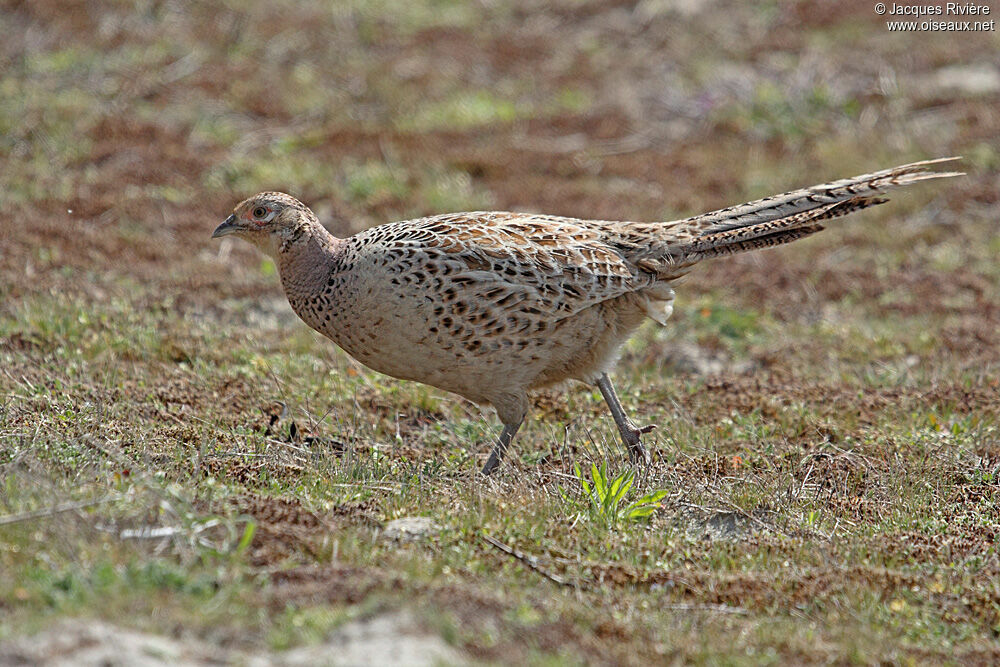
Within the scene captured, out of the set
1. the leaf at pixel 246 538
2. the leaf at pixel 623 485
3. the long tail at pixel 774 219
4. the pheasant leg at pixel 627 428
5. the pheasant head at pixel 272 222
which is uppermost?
the pheasant head at pixel 272 222

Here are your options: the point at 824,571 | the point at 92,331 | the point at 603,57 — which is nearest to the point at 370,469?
the point at 824,571

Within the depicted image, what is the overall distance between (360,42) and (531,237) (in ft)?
31.6

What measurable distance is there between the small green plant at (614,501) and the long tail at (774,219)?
168 cm

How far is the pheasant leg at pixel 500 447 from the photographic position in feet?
20.2

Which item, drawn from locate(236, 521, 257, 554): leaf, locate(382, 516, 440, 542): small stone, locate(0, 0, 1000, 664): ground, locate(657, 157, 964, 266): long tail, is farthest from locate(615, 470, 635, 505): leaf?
locate(236, 521, 257, 554): leaf

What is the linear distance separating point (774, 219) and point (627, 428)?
58.5 inches

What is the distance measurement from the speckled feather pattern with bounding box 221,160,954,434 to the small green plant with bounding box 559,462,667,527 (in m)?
1.05

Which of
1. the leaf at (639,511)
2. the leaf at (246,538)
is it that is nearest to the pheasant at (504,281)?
the leaf at (639,511)

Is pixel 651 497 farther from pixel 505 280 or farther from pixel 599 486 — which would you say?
pixel 505 280

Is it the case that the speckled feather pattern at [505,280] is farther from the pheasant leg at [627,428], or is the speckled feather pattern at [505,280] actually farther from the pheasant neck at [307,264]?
the pheasant leg at [627,428]

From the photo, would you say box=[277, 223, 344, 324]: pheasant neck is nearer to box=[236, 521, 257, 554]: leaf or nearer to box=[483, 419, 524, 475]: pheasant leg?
box=[483, 419, 524, 475]: pheasant leg

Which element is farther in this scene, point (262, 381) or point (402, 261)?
point (262, 381)

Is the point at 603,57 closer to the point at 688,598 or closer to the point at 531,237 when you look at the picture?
the point at 531,237

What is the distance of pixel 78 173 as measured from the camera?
1125 centimetres
